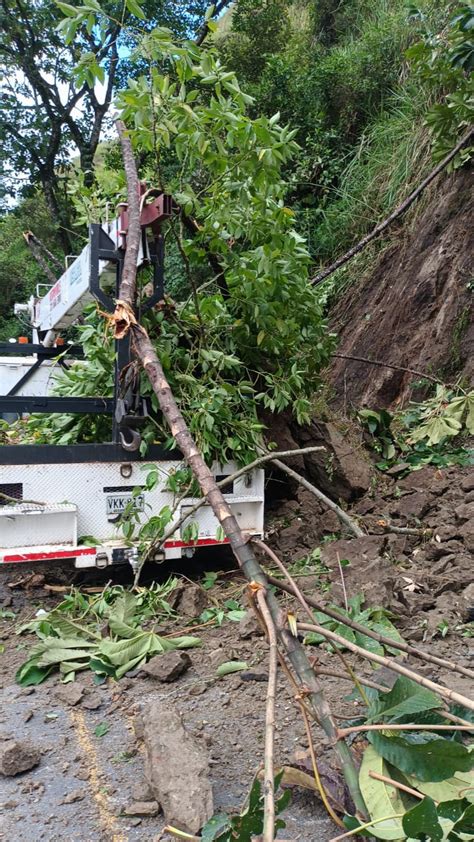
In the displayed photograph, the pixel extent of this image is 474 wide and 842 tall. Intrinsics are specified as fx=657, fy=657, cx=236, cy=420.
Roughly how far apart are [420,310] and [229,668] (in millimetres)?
5536

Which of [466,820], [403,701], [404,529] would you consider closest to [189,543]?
[404,529]

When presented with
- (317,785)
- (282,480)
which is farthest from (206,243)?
(317,785)

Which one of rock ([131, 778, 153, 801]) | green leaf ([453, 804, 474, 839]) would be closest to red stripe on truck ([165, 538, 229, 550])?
rock ([131, 778, 153, 801])

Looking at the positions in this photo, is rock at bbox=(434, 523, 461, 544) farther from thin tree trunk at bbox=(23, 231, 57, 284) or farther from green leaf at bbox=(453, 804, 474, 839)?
thin tree trunk at bbox=(23, 231, 57, 284)

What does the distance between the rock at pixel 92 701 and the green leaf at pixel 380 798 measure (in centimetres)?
140

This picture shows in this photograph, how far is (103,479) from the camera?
4172 millimetres

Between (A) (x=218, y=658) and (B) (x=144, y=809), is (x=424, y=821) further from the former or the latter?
(A) (x=218, y=658)

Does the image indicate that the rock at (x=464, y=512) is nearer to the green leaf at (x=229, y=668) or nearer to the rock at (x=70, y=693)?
the green leaf at (x=229, y=668)

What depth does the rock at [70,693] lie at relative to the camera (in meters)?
2.93

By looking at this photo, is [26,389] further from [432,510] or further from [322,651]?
[322,651]

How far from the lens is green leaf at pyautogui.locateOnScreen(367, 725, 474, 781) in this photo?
1.70 m

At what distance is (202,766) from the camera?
2105 millimetres

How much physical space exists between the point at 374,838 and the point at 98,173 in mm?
5082

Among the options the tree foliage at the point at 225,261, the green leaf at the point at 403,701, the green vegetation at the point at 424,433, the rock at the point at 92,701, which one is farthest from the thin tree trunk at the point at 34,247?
the green leaf at the point at 403,701
